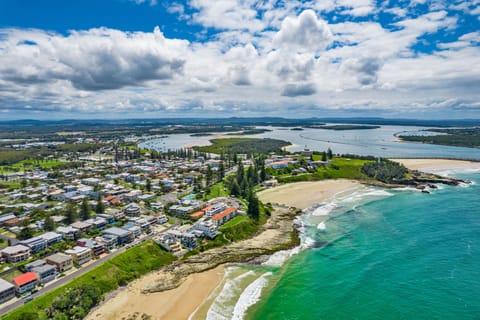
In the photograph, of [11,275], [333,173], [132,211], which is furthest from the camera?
[333,173]

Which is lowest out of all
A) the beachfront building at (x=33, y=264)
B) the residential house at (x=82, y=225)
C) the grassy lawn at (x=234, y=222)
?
the grassy lawn at (x=234, y=222)

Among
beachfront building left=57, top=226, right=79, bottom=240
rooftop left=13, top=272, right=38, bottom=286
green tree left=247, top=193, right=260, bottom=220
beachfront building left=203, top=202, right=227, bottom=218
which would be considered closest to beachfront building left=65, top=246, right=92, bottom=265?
rooftop left=13, top=272, right=38, bottom=286

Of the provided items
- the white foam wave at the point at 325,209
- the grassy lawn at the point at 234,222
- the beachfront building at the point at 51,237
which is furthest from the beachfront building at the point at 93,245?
the white foam wave at the point at 325,209

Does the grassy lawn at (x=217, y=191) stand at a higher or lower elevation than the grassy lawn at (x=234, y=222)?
higher

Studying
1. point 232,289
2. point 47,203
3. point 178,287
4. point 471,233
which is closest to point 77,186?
point 47,203

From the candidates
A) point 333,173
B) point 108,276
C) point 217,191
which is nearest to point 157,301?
point 108,276

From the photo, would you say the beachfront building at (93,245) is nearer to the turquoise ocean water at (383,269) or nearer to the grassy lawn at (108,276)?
the grassy lawn at (108,276)

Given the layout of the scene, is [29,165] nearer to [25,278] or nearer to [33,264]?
[33,264]

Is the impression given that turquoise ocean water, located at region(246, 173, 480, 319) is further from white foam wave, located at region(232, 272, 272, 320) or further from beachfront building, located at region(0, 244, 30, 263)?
beachfront building, located at region(0, 244, 30, 263)
